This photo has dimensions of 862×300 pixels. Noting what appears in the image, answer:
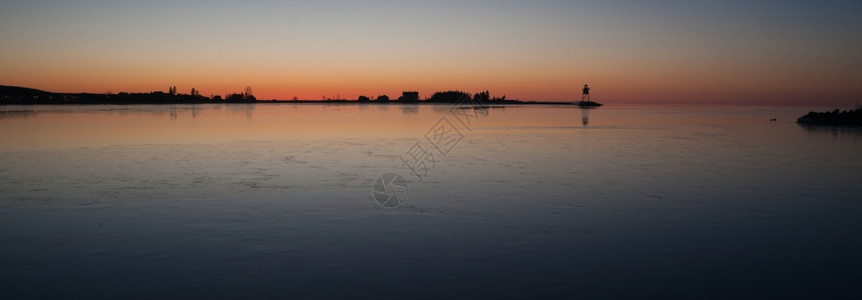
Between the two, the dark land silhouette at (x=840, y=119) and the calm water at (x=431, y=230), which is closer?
the calm water at (x=431, y=230)

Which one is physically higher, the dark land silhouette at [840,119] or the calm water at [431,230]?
the dark land silhouette at [840,119]

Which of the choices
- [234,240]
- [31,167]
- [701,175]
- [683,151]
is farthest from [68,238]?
[683,151]

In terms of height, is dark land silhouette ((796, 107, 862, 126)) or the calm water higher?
dark land silhouette ((796, 107, 862, 126))

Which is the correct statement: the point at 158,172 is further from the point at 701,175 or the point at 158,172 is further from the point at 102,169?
the point at 701,175

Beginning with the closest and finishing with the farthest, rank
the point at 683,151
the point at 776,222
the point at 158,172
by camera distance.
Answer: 1. the point at 776,222
2. the point at 158,172
3. the point at 683,151

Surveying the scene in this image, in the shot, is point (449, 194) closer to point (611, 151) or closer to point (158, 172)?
point (158, 172)

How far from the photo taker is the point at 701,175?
12688 mm

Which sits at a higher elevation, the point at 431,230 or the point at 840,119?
the point at 840,119

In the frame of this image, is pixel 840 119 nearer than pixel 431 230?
No

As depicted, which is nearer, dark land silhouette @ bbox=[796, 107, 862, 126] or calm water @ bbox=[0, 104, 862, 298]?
calm water @ bbox=[0, 104, 862, 298]

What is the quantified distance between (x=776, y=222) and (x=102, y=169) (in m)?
13.9

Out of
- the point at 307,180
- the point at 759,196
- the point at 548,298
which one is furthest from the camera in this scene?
the point at 307,180

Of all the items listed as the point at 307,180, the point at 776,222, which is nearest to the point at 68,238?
the point at 307,180

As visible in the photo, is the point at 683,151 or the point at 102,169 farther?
the point at 683,151
